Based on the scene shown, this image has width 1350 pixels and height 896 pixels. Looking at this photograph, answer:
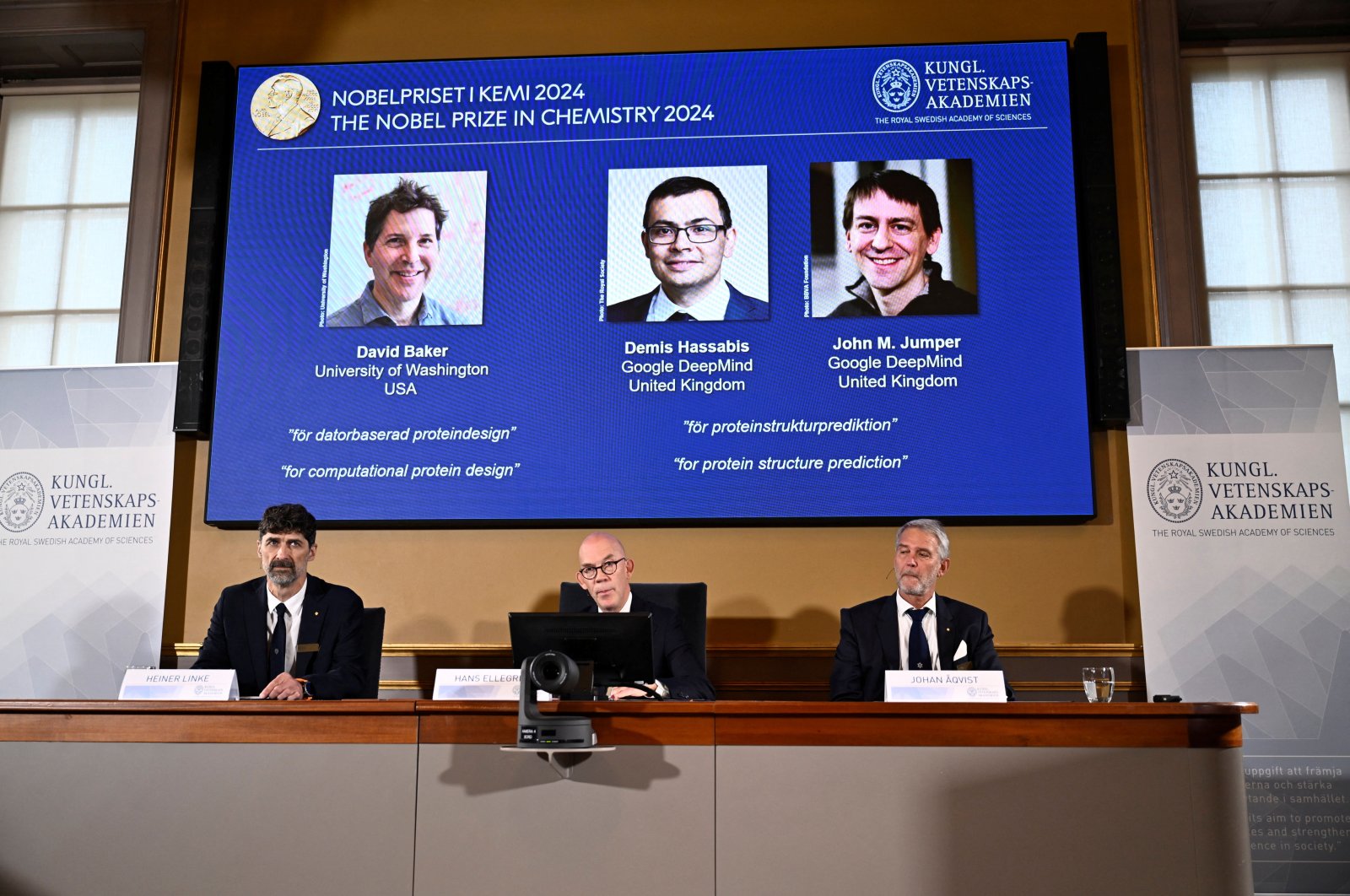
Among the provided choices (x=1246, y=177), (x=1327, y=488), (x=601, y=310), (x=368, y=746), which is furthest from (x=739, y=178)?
(x=368, y=746)

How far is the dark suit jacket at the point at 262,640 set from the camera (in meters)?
3.69

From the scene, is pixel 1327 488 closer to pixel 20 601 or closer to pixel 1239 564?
pixel 1239 564

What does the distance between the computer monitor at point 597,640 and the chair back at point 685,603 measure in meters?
0.88

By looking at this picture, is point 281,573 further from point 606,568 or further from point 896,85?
point 896,85

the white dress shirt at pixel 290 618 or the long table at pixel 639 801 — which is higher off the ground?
the white dress shirt at pixel 290 618

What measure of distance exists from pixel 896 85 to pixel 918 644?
234cm

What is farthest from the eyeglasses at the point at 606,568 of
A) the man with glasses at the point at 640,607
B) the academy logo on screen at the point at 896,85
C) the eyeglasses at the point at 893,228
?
the academy logo on screen at the point at 896,85

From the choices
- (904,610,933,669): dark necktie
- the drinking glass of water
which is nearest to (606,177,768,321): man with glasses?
(904,610,933,669): dark necktie

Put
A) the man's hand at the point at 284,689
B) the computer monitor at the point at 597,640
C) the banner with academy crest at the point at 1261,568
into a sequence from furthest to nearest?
the banner with academy crest at the point at 1261,568
the man's hand at the point at 284,689
the computer monitor at the point at 597,640

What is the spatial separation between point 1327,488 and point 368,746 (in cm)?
358

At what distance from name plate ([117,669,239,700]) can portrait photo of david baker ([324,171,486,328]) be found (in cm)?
211

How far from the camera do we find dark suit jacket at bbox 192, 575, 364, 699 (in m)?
3.69

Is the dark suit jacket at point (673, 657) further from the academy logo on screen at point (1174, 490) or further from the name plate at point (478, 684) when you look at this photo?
the academy logo on screen at point (1174, 490)

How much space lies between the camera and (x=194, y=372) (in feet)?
15.4
